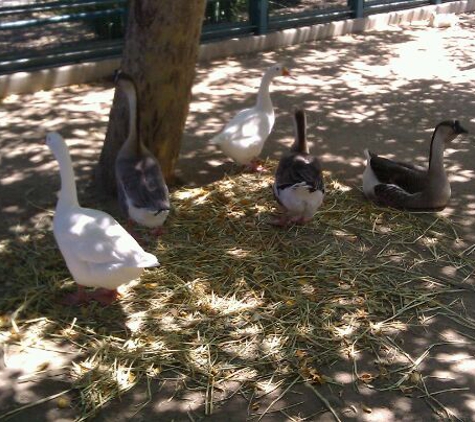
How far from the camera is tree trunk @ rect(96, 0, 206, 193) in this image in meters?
5.51

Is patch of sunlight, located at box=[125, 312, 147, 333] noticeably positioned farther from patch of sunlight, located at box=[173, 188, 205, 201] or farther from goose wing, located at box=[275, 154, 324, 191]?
patch of sunlight, located at box=[173, 188, 205, 201]

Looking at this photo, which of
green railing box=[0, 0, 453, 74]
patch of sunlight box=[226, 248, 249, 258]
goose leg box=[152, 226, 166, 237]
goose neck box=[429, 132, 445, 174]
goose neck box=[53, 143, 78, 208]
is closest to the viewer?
goose neck box=[53, 143, 78, 208]

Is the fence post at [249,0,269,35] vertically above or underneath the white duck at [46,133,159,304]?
underneath

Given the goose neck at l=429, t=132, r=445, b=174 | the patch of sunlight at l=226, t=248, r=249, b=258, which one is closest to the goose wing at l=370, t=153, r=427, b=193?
the goose neck at l=429, t=132, r=445, b=174

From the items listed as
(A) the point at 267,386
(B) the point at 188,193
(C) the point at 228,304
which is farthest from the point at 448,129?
(A) the point at 267,386

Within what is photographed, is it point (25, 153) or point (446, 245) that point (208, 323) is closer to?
point (446, 245)

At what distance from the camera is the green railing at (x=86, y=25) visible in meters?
8.96

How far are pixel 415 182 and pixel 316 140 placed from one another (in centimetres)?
186

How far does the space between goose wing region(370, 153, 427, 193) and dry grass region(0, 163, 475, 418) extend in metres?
0.26

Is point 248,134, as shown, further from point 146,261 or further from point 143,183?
point 146,261

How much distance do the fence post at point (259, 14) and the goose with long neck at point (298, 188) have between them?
6.22 m

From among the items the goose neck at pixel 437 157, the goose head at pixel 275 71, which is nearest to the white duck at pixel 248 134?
the goose head at pixel 275 71

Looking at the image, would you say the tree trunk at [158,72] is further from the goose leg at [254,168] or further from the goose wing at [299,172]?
the goose wing at [299,172]

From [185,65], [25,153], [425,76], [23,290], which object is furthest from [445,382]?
[425,76]
